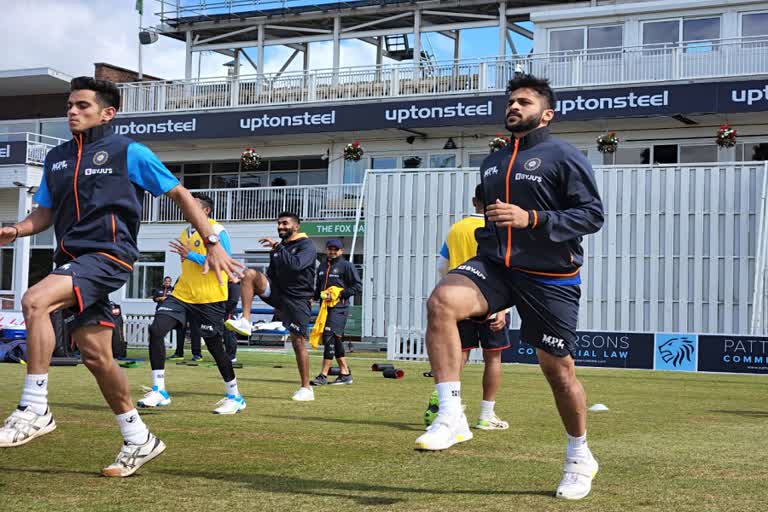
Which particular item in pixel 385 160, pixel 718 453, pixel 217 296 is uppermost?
pixel 385 160

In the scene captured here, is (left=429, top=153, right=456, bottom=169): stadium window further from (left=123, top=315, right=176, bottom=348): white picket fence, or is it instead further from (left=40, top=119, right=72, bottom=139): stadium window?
(left=40, top=119, right=72, bottom=139): stadium window

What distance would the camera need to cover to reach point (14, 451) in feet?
20.9

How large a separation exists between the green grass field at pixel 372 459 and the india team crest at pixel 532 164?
1.61 metres

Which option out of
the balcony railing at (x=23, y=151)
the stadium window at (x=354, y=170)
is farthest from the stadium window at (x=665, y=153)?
the balcony railing at (x=23, y=151)

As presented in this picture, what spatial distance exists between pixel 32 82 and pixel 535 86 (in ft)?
128

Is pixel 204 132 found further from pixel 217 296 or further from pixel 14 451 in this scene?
pixel 14 451

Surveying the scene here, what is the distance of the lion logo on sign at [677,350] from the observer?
19.8 meters

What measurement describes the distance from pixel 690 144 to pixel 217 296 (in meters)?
24.4

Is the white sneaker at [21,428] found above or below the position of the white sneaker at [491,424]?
above

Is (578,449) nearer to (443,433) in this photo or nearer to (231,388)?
(443,433)

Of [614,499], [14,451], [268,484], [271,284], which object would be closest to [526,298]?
[614,499]

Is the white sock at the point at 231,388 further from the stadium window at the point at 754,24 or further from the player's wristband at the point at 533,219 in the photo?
the stadium window at the point at 754,24

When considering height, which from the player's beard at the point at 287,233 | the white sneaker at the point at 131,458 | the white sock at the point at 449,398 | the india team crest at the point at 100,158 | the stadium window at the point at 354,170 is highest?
the stadium window at the point at 354,170

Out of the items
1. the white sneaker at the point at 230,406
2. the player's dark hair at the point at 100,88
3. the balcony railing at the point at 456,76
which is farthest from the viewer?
the balcony railing at the point at 456,76
